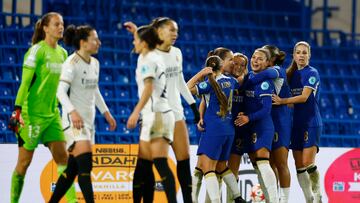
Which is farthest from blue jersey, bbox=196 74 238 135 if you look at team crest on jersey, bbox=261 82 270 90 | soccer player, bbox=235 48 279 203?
team crest on jersey, bbox=261 82 270 90

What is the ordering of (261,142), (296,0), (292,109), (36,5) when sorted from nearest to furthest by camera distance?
(261,142) → (292,109) → (36,5) → (296,0)

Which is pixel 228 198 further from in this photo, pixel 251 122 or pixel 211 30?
pixel 211 30

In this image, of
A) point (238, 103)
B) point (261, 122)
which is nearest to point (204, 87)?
point (238, 103)

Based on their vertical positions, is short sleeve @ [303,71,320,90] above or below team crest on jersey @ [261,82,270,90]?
above

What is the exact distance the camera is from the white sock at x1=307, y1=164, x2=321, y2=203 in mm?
9656

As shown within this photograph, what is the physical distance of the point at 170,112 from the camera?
761 centimetres

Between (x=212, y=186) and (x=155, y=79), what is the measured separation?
5.24 feet

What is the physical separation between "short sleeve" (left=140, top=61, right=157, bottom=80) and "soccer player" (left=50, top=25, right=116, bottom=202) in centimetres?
60

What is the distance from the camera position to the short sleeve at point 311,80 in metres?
9.41

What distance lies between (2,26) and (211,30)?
4.14m

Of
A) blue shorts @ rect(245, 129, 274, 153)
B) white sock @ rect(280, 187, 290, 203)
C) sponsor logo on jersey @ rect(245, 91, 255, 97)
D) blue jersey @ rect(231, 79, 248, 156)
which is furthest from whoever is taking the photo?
white sock @ rect(280, 187, 290, 203)

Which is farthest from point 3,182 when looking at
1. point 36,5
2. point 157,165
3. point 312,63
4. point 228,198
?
point 312,63

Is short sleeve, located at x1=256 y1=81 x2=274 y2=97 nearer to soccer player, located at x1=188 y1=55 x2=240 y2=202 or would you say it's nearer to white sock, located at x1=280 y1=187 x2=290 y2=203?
soccer player, located at x1=188 y1=55 x2=240 y2=202

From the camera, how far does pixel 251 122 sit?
9.16 meters
